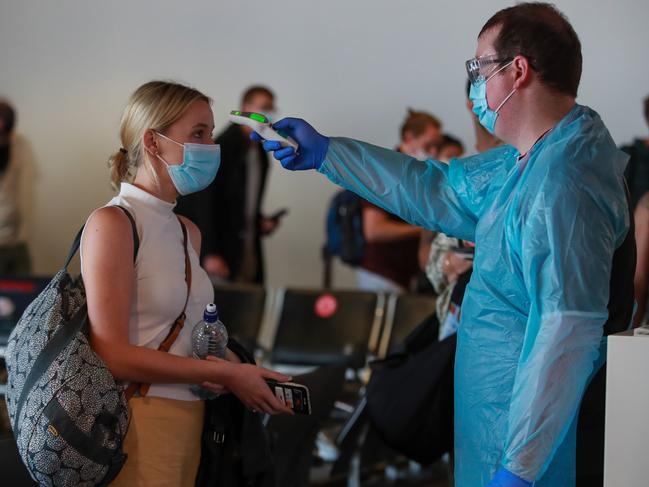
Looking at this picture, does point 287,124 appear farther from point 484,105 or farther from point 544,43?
point 544,43

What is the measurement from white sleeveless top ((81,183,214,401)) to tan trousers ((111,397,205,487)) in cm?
3

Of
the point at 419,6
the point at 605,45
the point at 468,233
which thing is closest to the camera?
the point at 468,233

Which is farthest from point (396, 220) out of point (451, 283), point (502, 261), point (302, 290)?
point (502, 261)

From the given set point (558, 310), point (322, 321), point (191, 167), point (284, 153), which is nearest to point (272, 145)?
point (284, 153)

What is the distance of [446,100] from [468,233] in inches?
193

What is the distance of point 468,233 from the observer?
2.17 metres

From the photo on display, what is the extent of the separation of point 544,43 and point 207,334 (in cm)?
91

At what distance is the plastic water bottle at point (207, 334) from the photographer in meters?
2.09

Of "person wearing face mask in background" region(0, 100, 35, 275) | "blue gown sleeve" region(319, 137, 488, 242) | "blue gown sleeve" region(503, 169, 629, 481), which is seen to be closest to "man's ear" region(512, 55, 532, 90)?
"blue gown sleeve" region(503, 169, 629, 481)

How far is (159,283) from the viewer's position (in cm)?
205

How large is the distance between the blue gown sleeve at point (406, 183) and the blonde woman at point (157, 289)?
0.96ft

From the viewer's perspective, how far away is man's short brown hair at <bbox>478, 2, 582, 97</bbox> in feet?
5.90

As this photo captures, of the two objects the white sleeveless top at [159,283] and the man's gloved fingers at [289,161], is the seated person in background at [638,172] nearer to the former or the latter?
the man's gloved fingers at [289,161]

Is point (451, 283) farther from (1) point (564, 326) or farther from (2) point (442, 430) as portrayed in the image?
(1) point (564, 326)
